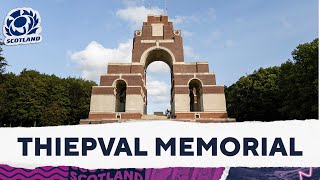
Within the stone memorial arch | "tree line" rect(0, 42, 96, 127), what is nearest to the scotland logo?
the stone memorial arch

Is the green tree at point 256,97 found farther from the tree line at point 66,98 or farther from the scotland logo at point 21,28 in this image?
the scotland logo at point 21,28

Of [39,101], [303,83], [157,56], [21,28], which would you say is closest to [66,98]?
[39,101]

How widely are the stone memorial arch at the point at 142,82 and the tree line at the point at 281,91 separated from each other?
27.4 ft

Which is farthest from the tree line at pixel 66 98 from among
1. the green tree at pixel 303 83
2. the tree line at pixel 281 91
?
the green tree at pixel 303 83

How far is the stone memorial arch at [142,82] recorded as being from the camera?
43.9 meters

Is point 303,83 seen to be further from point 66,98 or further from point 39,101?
Result: point 39,101

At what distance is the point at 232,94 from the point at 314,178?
5593 cm

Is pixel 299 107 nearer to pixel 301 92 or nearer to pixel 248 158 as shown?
pixel 301 92

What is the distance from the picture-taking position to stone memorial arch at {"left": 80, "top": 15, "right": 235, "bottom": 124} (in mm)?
43938

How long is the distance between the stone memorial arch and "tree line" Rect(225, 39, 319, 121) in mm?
8342

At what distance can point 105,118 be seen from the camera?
4381cm

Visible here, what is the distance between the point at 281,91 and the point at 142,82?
1910 centimetres

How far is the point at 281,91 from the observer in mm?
48281

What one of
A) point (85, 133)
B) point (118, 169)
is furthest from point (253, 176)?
point (85, 133)
